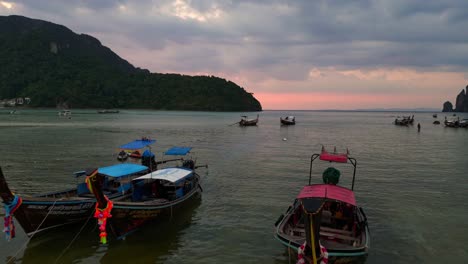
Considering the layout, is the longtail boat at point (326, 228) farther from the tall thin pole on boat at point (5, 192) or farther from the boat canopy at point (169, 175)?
the tall thin pole on boat at point (5, 192)

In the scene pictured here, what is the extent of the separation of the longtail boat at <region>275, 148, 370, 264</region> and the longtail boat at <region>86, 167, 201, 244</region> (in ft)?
19.6

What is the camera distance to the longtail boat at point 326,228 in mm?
9906

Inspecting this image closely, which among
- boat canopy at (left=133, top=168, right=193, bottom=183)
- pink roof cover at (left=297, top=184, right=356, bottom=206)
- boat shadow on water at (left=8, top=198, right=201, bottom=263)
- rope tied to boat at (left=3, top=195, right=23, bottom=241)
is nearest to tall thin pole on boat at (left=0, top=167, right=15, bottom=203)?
rope tied to boat at (left=3, top=195, right=23, bottom=241)

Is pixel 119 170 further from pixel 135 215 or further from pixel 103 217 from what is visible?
pixel 103 217

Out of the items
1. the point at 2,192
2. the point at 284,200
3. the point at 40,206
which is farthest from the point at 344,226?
the point at 2,192

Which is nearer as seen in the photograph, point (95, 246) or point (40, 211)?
point (40, 211)

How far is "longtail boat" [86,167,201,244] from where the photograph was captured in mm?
12594

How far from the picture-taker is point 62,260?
1238cm

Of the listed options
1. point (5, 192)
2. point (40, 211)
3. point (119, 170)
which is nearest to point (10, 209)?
point (5, 192)

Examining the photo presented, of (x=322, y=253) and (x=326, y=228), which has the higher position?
(x=322, y=253)

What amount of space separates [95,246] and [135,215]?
2042 mm

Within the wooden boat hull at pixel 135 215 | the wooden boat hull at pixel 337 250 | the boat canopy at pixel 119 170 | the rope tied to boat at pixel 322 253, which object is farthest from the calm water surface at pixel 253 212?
the rope tied to boat at pixel 322 253

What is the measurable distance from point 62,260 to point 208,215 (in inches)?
296

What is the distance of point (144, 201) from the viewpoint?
16641 mm
